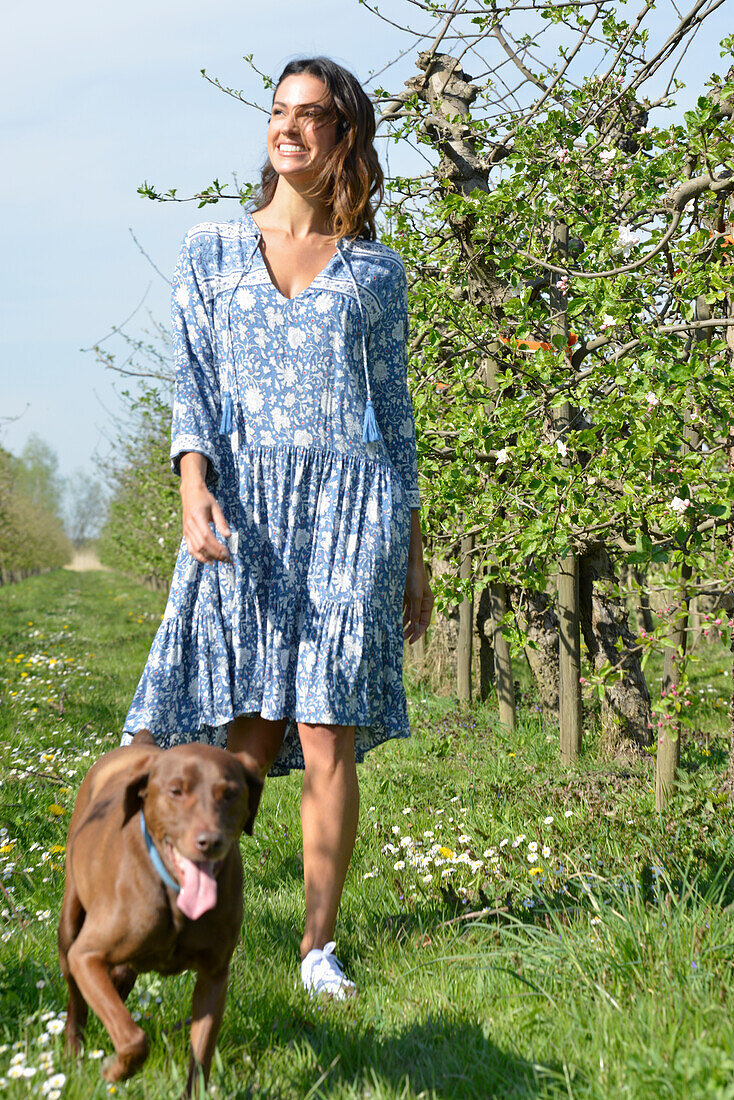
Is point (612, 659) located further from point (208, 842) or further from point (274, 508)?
point (208, 842)

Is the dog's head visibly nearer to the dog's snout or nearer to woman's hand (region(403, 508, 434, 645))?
the dog's snout

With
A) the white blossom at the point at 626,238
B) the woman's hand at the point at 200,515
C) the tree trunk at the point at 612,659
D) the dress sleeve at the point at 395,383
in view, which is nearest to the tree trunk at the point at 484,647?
the tree trunk at the point at 612,659

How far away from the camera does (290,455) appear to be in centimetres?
287

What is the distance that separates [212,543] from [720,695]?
6908 mm

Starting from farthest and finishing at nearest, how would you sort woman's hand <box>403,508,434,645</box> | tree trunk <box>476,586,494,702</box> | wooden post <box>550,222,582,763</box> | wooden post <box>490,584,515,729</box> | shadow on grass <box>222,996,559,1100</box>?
A: tree trunk <box>476,586,494,702</box> < wooden post <box>490,584,515,729</box> < wooden post <box>550,222,582,763</box> < woman's hand <box>403,508,434,645</box> < shadow on grass <box>222,996,559,1100</box>

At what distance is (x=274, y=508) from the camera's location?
2863 millimetres

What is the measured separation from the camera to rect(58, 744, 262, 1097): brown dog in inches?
73.9

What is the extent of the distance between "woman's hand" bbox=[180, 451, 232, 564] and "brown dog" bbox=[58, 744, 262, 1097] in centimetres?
66

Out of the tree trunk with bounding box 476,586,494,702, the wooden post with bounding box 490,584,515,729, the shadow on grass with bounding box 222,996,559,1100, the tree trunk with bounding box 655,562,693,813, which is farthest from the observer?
the tree trunk with bounding box 476,586,494,702

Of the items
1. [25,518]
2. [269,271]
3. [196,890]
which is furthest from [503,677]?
[25,518]

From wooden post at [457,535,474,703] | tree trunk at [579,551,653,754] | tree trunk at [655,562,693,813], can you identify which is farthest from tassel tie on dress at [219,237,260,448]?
wooden post at [457,535,474,703]

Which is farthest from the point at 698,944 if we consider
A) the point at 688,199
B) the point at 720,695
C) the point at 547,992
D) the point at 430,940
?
the point at 720,695

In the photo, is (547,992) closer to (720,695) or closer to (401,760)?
(401,760)

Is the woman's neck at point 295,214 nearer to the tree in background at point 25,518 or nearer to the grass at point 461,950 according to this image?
the grass at point 461,950
